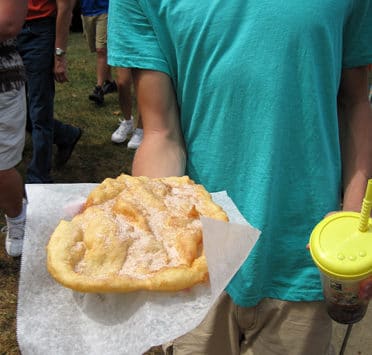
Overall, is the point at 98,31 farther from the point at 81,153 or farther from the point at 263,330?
the point at 263,330

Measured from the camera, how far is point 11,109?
2982mm

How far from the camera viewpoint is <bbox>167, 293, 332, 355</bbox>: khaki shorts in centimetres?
160

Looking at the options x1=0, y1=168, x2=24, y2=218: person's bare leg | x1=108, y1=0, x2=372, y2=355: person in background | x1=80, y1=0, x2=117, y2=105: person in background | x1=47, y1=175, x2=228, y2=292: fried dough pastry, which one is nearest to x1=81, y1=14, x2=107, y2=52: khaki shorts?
x1=80, y1=0, x2=117, y2=105: person in background

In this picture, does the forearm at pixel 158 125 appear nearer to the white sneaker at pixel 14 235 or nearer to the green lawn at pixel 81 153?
the green lawn at pixel 81 153

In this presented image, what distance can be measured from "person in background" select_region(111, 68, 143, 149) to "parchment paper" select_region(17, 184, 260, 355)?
12.0ft

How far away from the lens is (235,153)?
1.49m

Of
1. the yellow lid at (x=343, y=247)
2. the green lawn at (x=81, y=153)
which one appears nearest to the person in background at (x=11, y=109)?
the green lawn at (x=81, y=153)

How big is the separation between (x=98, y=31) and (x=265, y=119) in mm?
4427

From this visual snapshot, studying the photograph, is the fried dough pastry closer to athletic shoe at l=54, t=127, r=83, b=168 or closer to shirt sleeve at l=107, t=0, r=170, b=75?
shirt sleeve at l=107, t=0, r=170, b=75

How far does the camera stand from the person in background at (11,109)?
2715 mm

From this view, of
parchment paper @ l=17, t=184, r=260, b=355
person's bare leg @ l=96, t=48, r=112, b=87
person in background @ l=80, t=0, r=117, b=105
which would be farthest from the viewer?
person's bare leg @ l=96, t=48, r=112, b=87

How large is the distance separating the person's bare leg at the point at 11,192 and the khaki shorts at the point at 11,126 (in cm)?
5

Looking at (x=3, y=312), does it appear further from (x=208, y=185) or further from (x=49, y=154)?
(x=208, y=185)

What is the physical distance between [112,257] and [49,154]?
9.91ft
